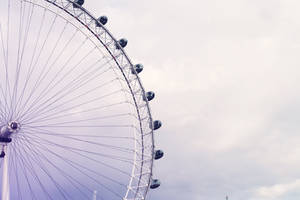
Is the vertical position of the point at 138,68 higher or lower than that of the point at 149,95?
higher

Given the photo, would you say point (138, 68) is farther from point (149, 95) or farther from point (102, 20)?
point (102, 20)

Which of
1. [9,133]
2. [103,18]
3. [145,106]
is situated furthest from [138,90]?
[9,133]

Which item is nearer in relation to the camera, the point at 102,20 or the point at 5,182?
the point at 5,182

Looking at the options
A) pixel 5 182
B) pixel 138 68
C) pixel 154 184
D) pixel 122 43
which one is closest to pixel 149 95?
pixel 138 68

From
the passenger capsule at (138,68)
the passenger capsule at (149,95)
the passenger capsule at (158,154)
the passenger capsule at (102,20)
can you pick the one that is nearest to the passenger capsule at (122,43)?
the passenger capsule at (102,20)

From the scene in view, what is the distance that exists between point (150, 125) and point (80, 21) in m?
12.4

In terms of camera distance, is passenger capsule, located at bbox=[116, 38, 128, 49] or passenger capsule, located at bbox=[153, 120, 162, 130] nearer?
passenger capsule, located at bbox=[116, 38, 128, 49]

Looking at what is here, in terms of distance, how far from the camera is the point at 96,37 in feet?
141

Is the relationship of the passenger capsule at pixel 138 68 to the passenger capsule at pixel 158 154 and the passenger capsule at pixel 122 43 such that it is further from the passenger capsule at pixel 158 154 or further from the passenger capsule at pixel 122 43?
the passenger capsule at pixel 158 154

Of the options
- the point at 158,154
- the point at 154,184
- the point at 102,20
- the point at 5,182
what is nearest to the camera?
the point at 5,182

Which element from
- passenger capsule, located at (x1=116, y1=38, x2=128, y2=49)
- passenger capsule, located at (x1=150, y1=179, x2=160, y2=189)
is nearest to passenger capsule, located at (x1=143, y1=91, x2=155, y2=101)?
passenger capsule, located at (x1=116, y1=38, x2=128, y2=49)

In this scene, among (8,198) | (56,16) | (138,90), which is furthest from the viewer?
(138,90)

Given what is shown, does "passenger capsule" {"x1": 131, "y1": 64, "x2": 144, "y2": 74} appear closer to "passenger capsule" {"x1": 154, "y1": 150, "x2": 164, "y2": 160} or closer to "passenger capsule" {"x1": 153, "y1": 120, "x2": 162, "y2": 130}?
"passenger capsule" {"x1": 153, "y1": 120, "x2": 162, "y2": 130}

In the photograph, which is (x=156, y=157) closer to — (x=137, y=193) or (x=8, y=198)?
(x=137, y=193)
